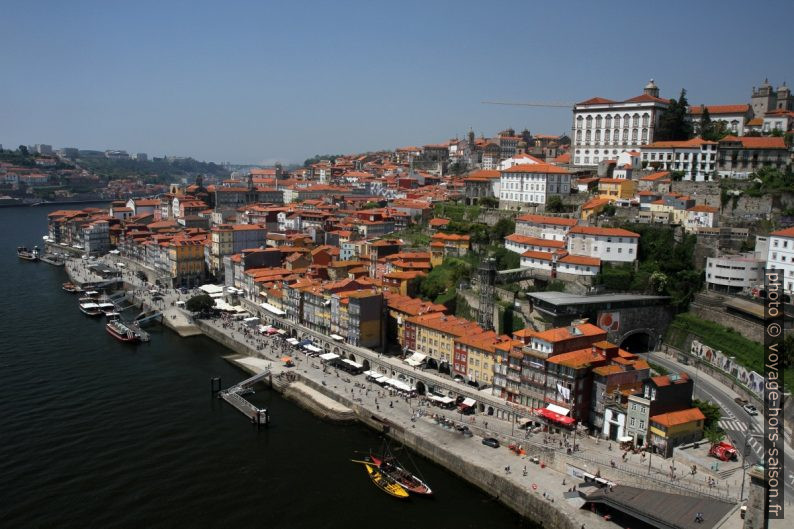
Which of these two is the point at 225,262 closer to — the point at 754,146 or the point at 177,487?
the point at 177,487

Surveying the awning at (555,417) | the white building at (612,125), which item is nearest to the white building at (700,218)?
the white building at (612,125)

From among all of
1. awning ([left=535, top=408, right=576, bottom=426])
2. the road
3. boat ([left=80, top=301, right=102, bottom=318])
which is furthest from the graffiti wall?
boat ([left=80, top=301, right=102, bottom=318])

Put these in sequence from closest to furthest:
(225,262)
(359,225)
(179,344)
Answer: (179,344) → (225,262) → (359,225)

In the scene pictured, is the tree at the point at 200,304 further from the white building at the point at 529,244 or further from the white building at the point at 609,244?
the white building at the point at 609,244

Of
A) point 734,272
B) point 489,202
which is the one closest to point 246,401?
point 734,272

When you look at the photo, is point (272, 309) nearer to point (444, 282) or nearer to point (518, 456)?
point (444, 282)

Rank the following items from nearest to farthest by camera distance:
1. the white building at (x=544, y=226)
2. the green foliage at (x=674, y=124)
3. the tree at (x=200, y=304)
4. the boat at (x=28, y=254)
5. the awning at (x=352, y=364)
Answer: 1. the awning at (x=352, y=364)
2. the white building at (x=544, y=226)
3. the tree at (x=200, y=304)
4. the green foliage at (x=674, y=124)
5. the boat at (x=28, y=254)

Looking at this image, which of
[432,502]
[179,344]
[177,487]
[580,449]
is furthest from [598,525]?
[179,344]
